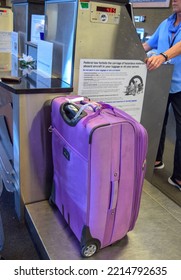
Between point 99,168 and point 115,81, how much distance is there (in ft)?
2.27

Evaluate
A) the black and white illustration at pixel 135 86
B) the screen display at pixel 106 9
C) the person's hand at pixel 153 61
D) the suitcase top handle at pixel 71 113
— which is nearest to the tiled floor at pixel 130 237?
the suitcase top handle at pixel 71 113

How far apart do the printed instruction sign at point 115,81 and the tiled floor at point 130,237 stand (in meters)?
0.59

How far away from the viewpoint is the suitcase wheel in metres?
1.07

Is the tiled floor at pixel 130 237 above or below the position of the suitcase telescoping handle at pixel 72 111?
below

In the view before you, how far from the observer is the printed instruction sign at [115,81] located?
141 centimetres

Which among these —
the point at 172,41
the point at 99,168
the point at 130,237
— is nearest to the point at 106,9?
the point at 172,41

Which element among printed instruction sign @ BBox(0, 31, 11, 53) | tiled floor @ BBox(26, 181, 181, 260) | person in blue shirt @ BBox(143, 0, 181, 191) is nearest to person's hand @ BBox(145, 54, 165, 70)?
person in blue shirt @ BBox(143, 0, 181, 191)

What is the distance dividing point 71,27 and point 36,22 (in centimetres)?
58

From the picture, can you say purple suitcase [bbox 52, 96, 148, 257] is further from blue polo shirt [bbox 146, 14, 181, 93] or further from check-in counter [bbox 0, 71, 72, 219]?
blue polo shirt [bbox 146, 14, 181, 93]

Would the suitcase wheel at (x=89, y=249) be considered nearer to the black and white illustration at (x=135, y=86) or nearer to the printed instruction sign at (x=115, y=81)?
the printed instruction sign at (x=115, y=81)

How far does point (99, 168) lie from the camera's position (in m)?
0.96

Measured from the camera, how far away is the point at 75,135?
1.05m
